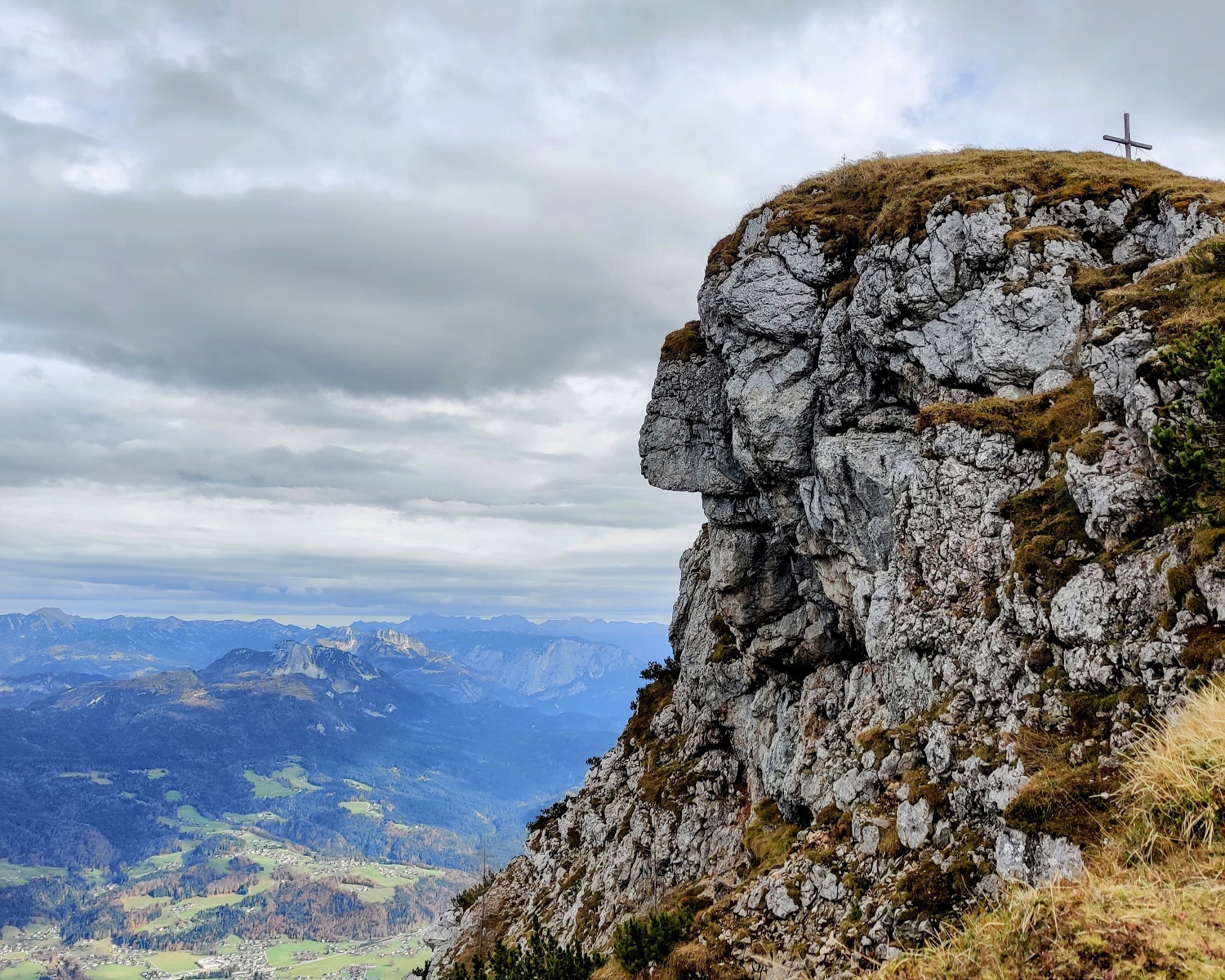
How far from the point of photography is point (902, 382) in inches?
1211

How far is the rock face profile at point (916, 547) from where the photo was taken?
1748 centimetres

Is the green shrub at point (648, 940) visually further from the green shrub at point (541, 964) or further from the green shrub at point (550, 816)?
the green shrub at point (550, 816)

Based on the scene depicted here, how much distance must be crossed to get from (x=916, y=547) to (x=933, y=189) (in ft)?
54.9

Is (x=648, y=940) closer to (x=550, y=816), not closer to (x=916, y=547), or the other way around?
(x=916, y=547)

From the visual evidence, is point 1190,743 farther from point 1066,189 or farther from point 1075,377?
point 1066,189

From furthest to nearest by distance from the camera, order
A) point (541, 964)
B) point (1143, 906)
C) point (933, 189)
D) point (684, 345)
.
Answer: point (684, 345), point (933, 189), point (541, 964), point (1143, 906)

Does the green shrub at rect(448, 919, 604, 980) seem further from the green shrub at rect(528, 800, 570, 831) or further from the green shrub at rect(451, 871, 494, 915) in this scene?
the green shrub at rect(451, 871, 494, 915)

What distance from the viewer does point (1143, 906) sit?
28.4ft

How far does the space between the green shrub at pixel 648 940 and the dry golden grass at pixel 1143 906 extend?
1293 cm

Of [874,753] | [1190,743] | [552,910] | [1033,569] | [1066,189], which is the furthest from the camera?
[552,910]

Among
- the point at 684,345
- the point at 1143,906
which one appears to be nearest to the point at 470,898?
the point at 684,345

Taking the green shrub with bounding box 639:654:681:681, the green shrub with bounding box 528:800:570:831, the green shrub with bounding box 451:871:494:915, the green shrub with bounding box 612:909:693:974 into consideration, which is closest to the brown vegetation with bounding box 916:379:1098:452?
the green shrub with bounding box 612:909:693:974

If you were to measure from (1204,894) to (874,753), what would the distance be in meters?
14.8

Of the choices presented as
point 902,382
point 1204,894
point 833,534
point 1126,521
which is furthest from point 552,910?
point 1204,894
